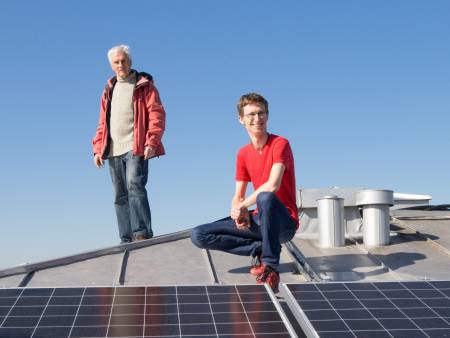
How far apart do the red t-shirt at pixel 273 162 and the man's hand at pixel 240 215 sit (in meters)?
0.30

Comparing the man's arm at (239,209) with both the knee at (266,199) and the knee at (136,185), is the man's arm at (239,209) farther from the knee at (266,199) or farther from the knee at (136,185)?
the knee at (136,185)

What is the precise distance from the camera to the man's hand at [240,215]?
6.08 m

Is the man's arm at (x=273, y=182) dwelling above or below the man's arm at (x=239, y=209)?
above

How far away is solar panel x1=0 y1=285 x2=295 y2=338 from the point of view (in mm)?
3762

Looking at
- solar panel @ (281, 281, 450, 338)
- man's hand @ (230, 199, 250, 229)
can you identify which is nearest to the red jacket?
man's hand @ (230, 199, 250, 229)

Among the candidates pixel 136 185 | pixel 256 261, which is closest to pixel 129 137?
pixel 136 185

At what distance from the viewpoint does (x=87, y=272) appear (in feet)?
23.7

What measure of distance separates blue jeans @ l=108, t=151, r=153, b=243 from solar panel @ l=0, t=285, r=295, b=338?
3746 millimetres

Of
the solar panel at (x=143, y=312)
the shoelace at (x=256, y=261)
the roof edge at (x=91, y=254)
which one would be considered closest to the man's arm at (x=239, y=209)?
the shoelace at (x=256, y=261)

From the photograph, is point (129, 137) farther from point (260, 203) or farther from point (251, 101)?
point (260, 203)

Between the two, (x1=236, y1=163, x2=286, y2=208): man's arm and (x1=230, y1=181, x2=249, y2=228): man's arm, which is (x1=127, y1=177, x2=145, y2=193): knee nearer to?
(x1=230, y1=181, x2=249, y2=228): man's arm

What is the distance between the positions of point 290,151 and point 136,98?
114 inches

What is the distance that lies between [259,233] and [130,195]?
2.43 m

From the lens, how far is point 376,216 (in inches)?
342
